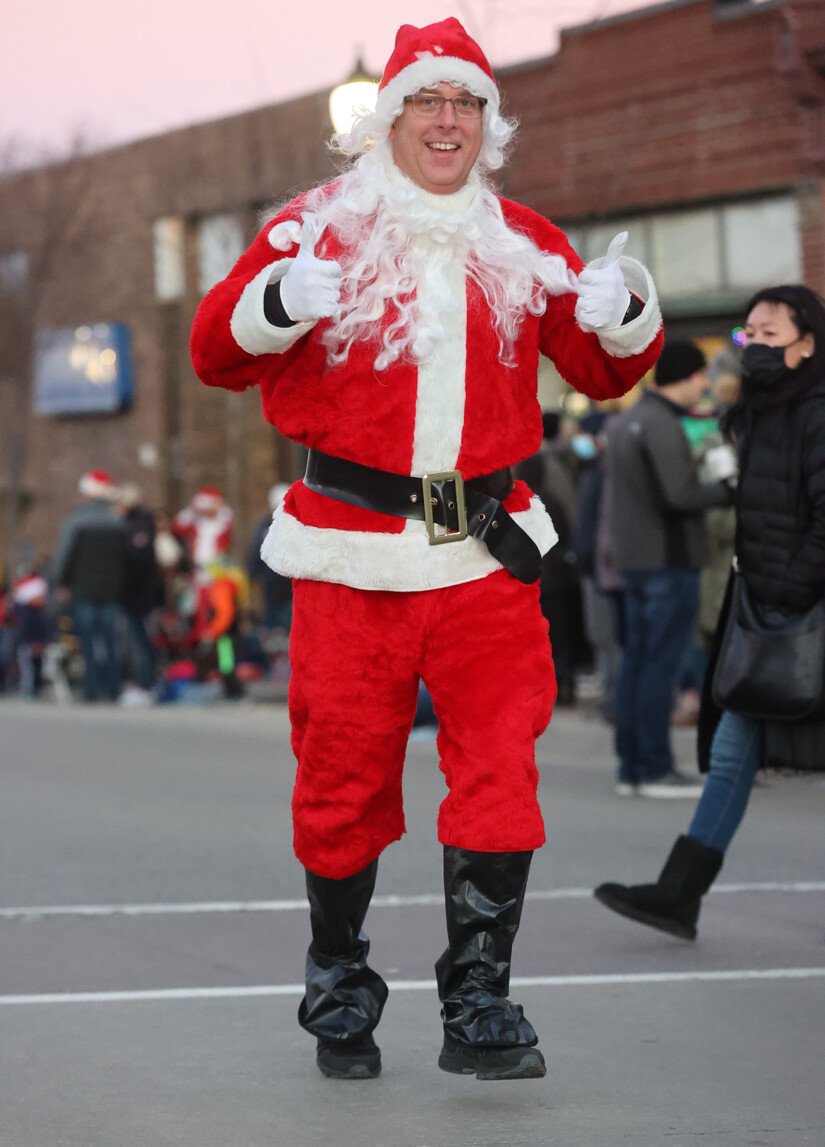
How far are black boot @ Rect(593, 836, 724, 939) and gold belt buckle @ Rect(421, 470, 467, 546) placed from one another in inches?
71.1

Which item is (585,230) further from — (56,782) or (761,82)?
(56,782)

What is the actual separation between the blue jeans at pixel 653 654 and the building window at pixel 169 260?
23326 millimetres

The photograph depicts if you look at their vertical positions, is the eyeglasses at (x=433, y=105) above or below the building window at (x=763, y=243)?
below

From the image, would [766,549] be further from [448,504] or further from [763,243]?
[763,243]

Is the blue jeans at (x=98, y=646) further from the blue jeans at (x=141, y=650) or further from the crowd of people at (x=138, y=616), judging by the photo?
the blue jeans at (x=141, y=650)

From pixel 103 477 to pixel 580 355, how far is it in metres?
12.3

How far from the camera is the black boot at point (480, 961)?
379 cm

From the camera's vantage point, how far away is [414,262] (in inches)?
A: 159

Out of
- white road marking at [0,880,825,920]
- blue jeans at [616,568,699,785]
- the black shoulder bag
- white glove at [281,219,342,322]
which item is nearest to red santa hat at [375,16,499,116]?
white glove at [281,219,342,322]

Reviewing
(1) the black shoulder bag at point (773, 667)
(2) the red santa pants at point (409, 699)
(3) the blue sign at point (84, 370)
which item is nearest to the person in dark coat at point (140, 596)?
(1) the black shoulder bag at point (773, 667)

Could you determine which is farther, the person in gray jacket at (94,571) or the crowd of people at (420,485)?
the person in gray jacket at (94,571)

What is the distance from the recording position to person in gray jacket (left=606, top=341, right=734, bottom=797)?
27.5 feet

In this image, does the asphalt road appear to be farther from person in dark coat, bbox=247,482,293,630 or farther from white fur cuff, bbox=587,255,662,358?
person in dark coat, bbox=247,482,293,630

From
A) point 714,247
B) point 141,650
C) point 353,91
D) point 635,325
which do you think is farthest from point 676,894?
point 714,247
